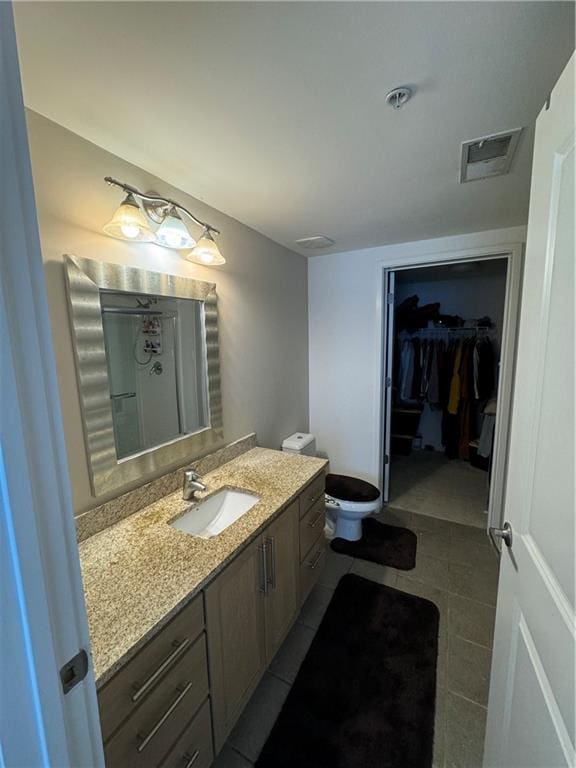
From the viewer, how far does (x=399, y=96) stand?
99 cm

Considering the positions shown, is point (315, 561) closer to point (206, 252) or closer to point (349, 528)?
point (349, 528)

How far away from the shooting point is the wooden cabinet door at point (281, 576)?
1.40 m

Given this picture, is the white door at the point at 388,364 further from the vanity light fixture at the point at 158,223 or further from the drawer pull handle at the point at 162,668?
the drawer pull handle at the point at 162,668

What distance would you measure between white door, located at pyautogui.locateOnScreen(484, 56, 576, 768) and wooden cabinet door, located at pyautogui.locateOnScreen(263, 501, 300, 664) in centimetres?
84

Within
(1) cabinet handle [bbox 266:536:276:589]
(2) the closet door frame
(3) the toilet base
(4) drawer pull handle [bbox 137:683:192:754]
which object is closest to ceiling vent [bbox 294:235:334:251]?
(2) the closet door frame

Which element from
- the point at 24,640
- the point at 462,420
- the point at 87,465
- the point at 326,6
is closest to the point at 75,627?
the point at 24,640

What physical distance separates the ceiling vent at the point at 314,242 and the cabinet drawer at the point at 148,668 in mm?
2213

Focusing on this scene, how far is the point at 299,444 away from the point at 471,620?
144 centimetres

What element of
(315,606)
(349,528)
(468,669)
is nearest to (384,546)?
(349,528)

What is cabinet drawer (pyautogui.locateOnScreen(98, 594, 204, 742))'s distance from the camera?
0.76 metres

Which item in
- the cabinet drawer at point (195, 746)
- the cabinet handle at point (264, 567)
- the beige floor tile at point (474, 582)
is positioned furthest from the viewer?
the beige floor tile at point (474, 582)

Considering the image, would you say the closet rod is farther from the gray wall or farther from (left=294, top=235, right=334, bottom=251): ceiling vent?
(left=294, top=235, right=334, bottom=251): ceiling vent

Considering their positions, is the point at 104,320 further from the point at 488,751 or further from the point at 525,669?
the point at 488,751

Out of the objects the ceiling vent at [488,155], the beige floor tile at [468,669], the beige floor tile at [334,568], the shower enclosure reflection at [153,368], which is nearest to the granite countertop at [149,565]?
the shower enclosure reflection at [153,368]
